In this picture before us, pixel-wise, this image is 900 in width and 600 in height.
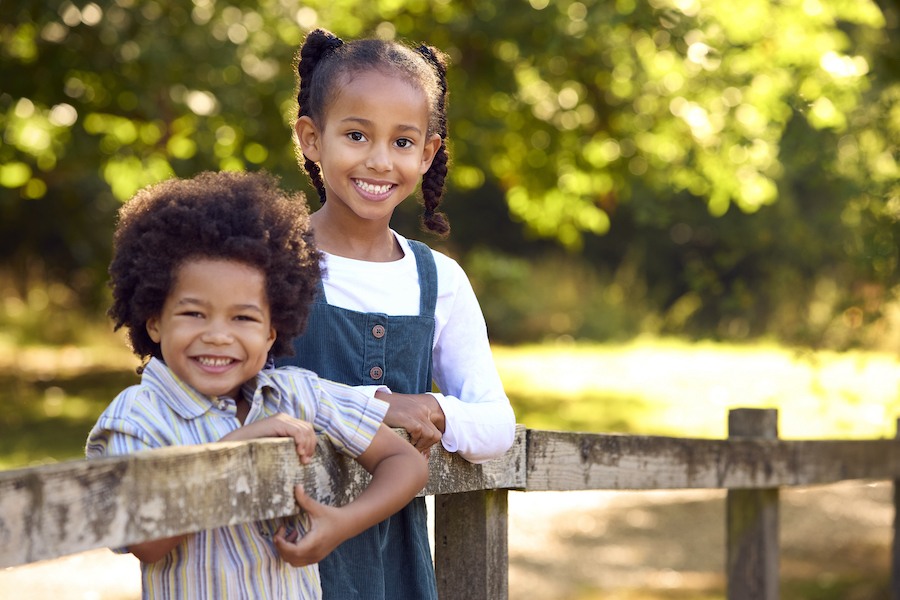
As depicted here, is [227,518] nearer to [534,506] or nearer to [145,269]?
[145,269]

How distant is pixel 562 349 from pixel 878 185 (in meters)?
10.6

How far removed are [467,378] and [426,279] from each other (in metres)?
0.21

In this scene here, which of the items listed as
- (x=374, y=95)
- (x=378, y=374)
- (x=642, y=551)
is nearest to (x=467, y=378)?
(x=378, y=374)

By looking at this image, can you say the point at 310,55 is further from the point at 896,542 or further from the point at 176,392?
the point at 896,542

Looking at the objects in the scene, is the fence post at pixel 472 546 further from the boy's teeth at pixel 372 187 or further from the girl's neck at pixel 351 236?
the boy's teeth at pixel 372 187

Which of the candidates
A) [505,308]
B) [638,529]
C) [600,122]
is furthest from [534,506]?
[505,308]

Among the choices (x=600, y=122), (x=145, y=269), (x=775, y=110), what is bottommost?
(x=145, y=269)

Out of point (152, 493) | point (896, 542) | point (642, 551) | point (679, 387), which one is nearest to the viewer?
point (152, 493)

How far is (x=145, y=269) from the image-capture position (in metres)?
1.38

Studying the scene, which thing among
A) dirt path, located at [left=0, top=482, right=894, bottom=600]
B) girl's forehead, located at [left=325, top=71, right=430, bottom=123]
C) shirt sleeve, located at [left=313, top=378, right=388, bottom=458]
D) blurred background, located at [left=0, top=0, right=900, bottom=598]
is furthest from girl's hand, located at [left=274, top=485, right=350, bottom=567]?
dirt path, located at [left=0, top=482, right=894, bottom=600]

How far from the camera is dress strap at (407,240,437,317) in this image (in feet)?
5.85

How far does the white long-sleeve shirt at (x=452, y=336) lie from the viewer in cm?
172

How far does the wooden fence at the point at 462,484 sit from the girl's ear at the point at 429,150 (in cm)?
59

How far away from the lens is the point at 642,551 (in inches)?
229
